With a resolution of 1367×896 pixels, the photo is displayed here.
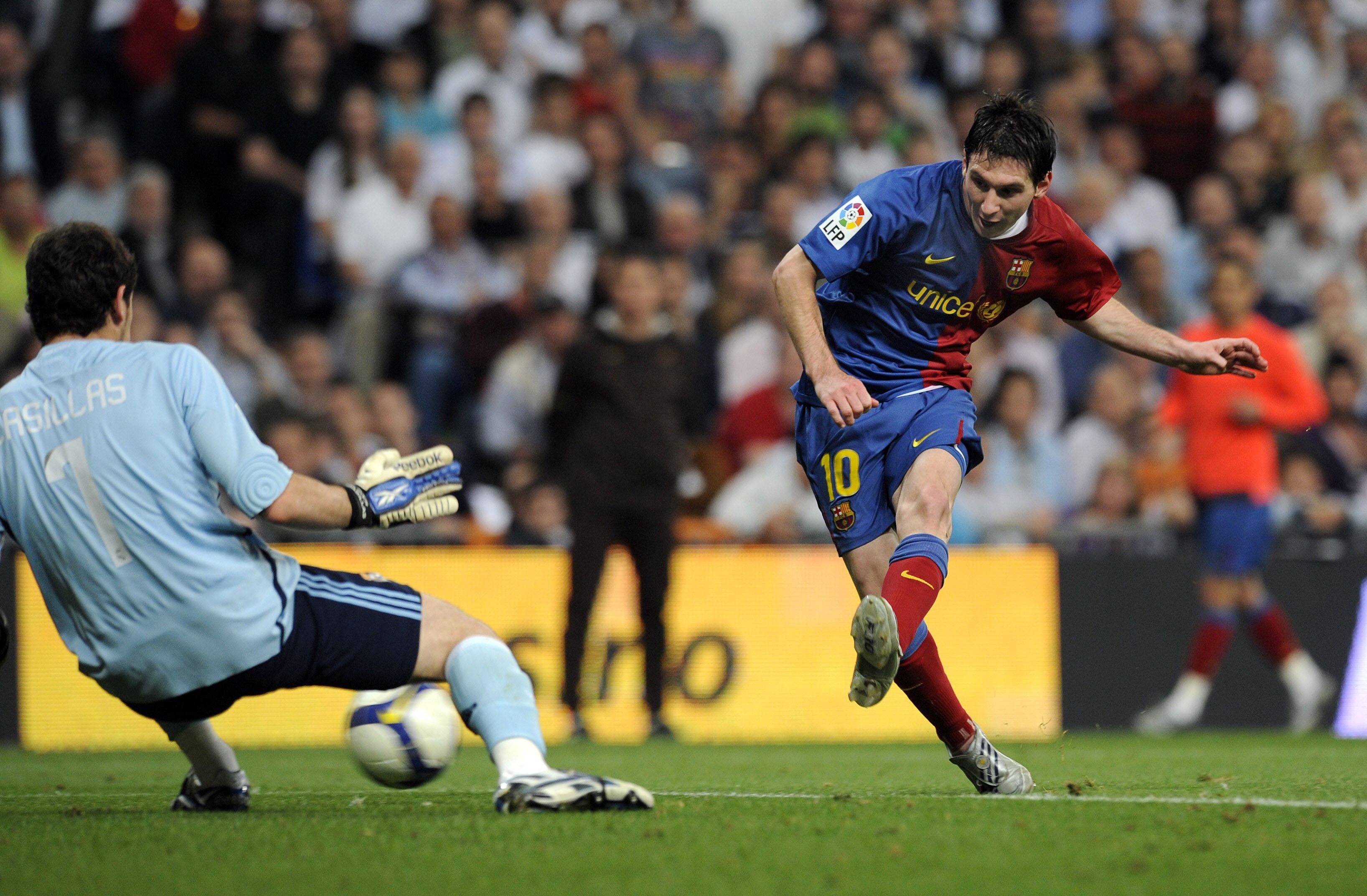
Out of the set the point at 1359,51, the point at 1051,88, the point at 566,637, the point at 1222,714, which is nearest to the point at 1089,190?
the point at 1051,88

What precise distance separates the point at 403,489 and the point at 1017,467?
7444 mm

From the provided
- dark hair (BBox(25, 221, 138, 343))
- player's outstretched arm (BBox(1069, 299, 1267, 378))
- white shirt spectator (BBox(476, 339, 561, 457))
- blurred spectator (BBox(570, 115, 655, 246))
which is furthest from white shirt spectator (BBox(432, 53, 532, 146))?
dark hair (BBox(25, 221, 138, 343))

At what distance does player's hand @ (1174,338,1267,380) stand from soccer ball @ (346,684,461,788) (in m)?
2.61

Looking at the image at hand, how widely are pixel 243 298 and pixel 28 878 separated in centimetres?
850

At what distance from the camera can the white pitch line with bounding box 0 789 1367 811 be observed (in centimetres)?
486

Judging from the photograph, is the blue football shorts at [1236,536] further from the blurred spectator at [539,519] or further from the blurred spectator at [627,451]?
the blurred spectator at [539,519]

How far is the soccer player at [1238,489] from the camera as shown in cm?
1005

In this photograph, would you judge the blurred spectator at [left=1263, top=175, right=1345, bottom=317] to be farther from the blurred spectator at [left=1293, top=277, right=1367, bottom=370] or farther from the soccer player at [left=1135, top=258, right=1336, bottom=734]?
the soccer player at [left=1135, top=258, right=1336, bottom=734]

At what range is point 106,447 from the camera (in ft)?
14.0

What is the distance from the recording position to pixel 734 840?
412 cm

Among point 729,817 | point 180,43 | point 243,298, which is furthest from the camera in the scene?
point 180,43

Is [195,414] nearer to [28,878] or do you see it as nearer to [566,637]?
[28,878]

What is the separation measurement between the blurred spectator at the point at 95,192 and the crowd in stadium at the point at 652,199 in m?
0.03

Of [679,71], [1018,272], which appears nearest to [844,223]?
[1018,272]
